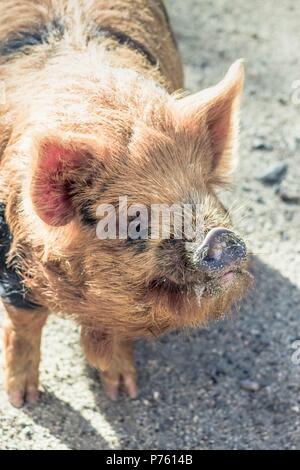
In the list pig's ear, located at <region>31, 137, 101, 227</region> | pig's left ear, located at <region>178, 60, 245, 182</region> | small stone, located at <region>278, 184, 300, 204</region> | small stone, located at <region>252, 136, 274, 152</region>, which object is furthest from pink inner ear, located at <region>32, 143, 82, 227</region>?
small stone, located at <region>252, 136, 274, 152</region>

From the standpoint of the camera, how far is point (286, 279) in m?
5.18

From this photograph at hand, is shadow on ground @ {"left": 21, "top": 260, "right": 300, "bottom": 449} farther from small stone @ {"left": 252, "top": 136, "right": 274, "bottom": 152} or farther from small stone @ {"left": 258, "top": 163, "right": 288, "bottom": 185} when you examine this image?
small stone @ {"left": 252, "top": 136, "right": 274, "bottom": 152}

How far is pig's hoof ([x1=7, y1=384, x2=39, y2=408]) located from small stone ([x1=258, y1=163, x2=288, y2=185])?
7.04 ft

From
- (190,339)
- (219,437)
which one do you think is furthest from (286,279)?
(219,437)

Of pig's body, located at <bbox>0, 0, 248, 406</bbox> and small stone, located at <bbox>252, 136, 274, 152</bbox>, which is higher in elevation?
pig's body, located at <bbox>0, 0, 248, 406</bbox>

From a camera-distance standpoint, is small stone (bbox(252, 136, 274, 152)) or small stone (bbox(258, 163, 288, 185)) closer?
small stone (bbox(258, 163, 288, 185))

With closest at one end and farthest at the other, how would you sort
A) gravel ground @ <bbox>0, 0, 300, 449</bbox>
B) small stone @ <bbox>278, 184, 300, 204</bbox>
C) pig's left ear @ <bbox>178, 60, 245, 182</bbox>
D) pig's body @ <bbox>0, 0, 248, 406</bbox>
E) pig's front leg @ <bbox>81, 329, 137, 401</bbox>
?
pig's body @ <bbox>0, 0, 248, 406</bbox>, pig's left ear @ <bbox>178, 60, 245, 182</bbox>, gravel ground @ <bbox>0, 0, 300, 449</bbox>, pig's front leg @ <bbox>81, 329, 137, 401</bbox>, small stone @ <bbox>278, 184, 300, 204</bbox>

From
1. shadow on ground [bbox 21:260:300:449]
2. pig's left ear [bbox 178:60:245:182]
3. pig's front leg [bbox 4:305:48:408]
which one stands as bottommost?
shadow on ground [bbox 21:260:300:449]

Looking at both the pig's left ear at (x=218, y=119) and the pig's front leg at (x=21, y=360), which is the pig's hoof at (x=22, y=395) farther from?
the pig's left ear at (x=218, y=119)

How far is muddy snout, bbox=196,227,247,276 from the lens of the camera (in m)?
3.12

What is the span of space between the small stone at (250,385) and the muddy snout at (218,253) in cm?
159

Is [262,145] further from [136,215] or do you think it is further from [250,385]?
[136,215]

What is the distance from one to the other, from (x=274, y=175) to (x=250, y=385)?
65.3 inches

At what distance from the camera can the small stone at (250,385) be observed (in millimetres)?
4602
